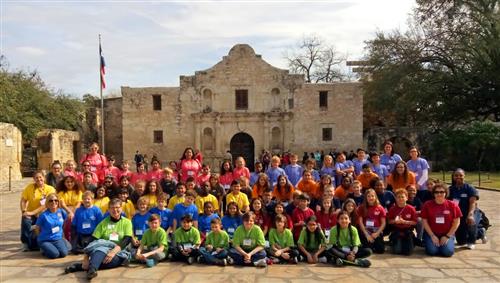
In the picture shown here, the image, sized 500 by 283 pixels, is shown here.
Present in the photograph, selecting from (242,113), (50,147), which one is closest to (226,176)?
(242,113)

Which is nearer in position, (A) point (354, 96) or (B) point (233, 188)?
(B) point (233, 188)

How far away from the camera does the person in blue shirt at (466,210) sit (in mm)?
7945

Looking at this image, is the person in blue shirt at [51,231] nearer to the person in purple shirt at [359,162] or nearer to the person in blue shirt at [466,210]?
the person in purple shirt at [359,162]

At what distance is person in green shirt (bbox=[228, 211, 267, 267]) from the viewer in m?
6.88

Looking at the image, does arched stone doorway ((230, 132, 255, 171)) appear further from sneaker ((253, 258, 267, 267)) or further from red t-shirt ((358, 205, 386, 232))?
sneaker ((253, 258, 267, 267))

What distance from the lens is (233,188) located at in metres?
8.36

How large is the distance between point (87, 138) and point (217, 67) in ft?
37.5

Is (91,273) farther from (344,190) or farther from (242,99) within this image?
(242,99)

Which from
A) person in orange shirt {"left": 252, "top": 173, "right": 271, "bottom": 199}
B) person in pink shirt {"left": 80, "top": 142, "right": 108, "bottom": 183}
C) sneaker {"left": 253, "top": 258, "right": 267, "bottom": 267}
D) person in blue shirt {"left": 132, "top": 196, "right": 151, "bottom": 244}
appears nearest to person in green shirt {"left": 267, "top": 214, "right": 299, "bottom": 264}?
sneaker {"left": 253, "top": 258, "right": 267, "bottom": 267}

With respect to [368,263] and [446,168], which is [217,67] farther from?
[368,263]

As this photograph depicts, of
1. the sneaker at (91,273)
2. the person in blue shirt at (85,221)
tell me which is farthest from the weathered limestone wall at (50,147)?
the sneaker at (91,273)

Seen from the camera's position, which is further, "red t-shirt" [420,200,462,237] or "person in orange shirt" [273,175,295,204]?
"person in orange shirt" [273,175,295,204]

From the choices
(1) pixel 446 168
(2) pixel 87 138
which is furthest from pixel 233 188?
(2) pixel 87 138

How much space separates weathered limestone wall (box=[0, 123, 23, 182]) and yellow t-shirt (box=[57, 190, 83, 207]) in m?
15.1
